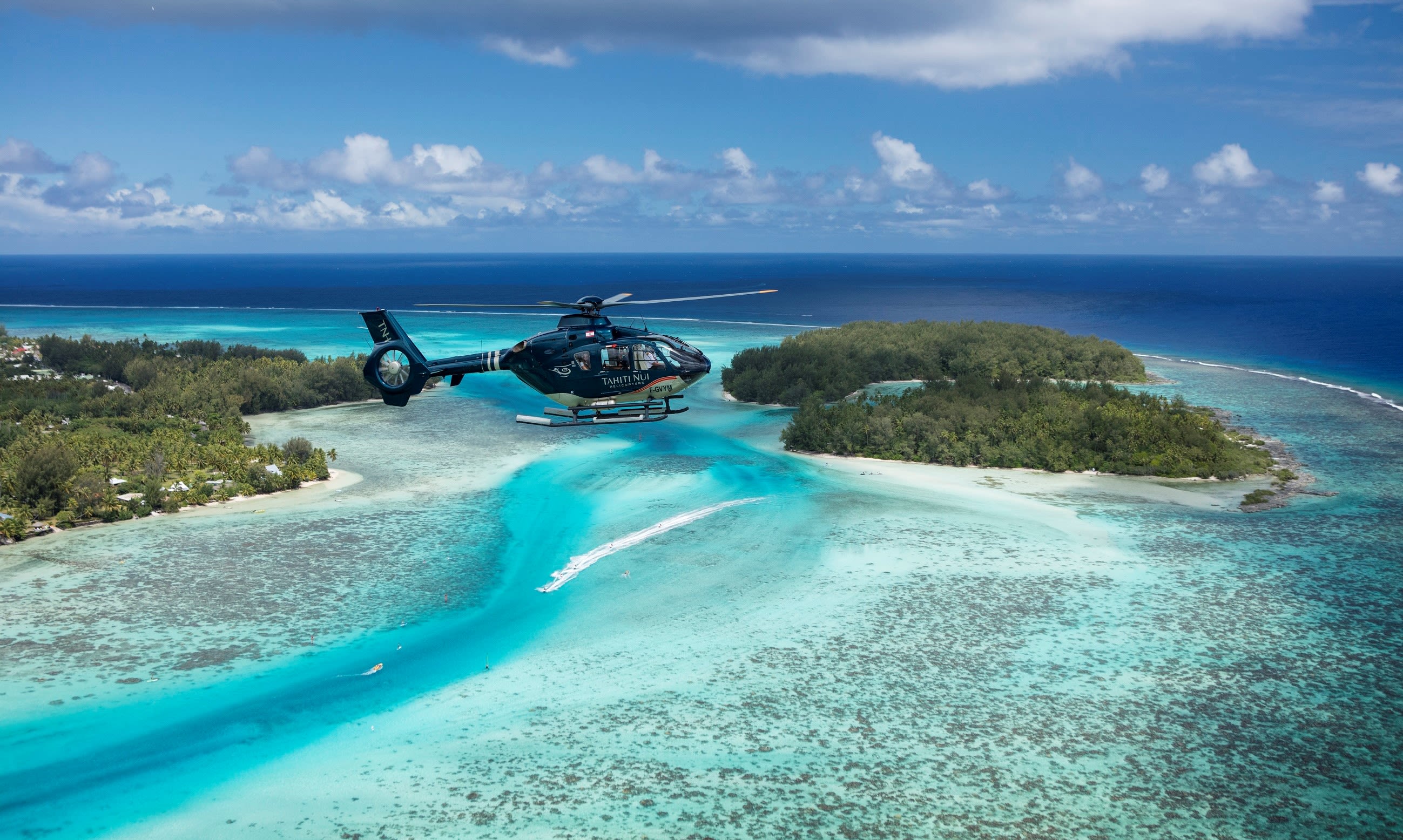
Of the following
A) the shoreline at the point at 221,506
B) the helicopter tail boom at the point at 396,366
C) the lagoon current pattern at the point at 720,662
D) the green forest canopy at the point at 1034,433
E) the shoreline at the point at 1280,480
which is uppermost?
the helicopter tail boom at the point at 396,366

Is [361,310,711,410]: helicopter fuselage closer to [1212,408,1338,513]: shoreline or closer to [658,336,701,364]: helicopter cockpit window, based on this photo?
[658,336,701,364]: helicopter cockpit window

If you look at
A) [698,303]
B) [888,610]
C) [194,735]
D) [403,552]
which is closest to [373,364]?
→ [403,552]

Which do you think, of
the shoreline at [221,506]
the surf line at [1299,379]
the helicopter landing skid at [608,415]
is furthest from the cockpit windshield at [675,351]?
the surf line at [1299,379]

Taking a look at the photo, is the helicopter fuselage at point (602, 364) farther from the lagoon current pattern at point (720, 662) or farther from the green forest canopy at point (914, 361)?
the green forest canopy at point (914, 361)

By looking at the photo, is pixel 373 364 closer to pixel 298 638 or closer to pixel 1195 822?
pixel 298 638

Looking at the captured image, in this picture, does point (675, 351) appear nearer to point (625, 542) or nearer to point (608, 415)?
point (608, 415)

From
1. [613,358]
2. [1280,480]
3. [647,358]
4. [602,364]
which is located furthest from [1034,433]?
[602,364]
